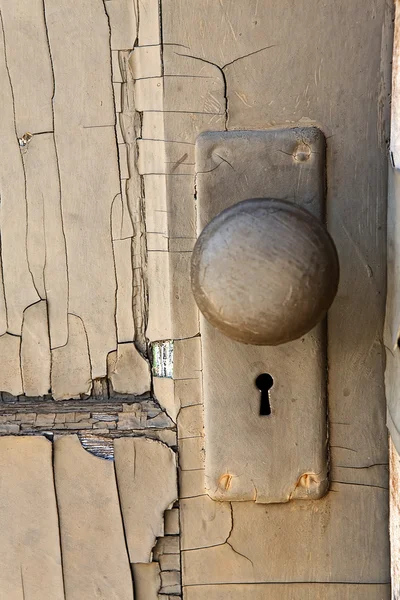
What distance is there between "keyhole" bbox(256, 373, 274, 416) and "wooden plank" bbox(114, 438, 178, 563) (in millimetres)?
168

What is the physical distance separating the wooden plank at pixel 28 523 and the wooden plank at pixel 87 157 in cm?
18

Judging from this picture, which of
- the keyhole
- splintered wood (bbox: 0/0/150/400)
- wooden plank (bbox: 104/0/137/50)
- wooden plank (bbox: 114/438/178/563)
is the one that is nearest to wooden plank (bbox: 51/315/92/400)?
splintered wood (bbox: 0/0/150/400)

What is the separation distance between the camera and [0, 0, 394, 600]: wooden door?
2.79ft

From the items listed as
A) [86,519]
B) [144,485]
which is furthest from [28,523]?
[144,485]

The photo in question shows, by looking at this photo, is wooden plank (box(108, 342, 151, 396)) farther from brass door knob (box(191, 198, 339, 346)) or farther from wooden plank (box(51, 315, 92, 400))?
brass door knob (box(191, 198, 339, 346))

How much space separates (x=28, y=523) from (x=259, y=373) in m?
0.46

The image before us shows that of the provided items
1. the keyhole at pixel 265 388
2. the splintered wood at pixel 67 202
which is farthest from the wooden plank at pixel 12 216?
the keyhole at pixel 265 388

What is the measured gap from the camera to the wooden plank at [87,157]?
90 centimetres

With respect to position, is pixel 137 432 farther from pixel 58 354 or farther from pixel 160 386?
pixel 58 354

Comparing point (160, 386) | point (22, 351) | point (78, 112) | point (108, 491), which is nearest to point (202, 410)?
point (160, 386)

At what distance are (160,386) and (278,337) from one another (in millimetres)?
310

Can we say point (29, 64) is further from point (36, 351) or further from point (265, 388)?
point (265, 388)

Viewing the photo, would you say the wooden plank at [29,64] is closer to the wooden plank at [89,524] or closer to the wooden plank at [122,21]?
the wooden plank at [122,21]

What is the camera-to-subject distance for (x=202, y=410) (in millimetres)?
930
